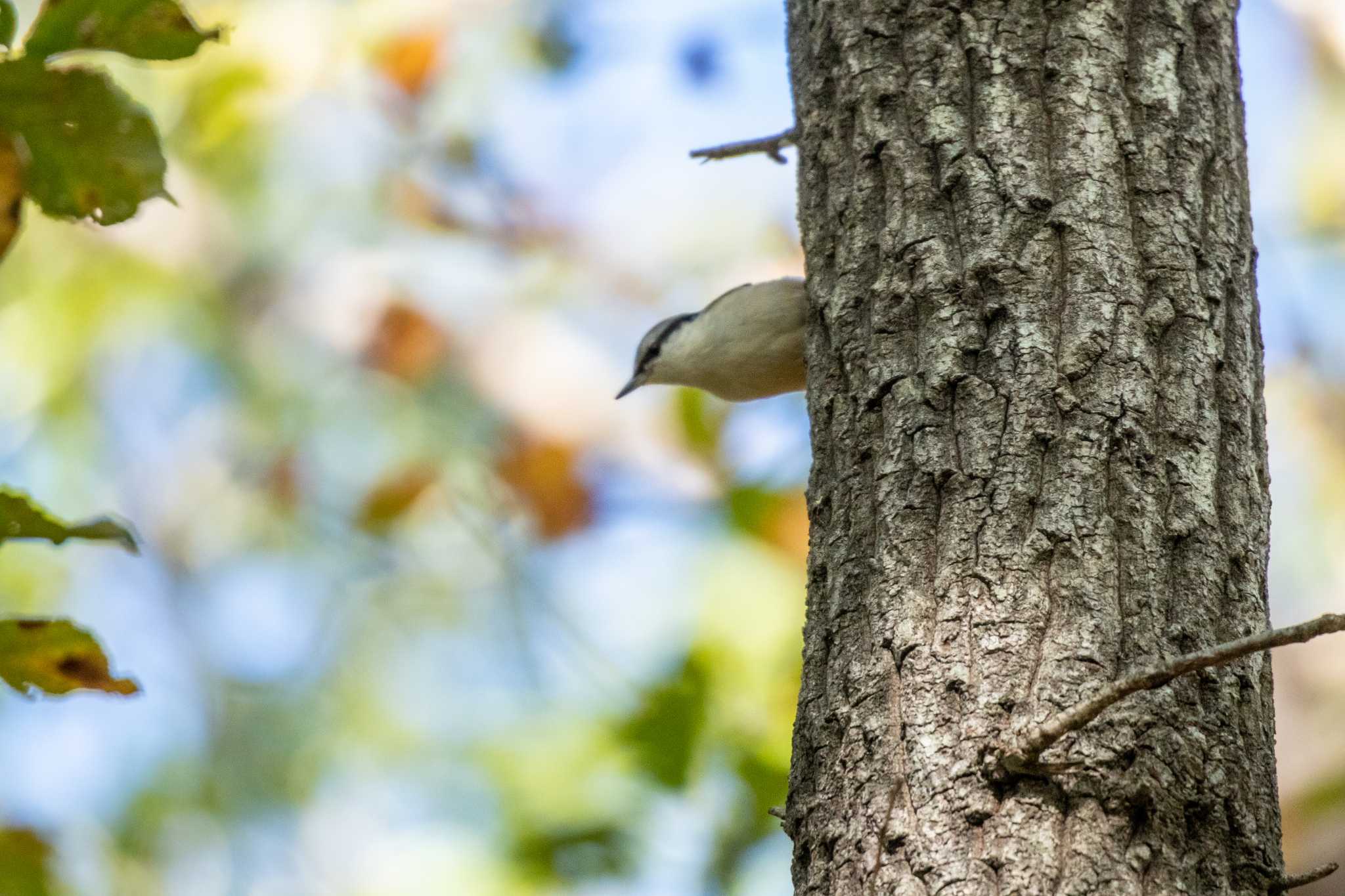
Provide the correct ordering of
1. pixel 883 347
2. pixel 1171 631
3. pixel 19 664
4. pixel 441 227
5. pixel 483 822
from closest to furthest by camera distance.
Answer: pixel 19 664, pixel 1171 631, pixel 883 347, pixel 483 822, pixel 441 227

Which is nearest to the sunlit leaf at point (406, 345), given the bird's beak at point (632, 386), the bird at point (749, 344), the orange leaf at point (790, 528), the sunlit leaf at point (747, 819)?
the orange leaf at point (790, 528)

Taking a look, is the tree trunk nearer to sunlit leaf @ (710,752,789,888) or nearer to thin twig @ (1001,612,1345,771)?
thin twig @ (1001,612,1345,771)

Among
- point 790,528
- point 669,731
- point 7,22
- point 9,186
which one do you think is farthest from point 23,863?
point 790,528

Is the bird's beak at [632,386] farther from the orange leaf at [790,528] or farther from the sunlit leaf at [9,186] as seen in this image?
the sunlit leaf at [9,186]

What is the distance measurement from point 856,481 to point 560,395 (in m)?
5.95

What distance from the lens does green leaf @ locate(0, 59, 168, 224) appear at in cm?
114

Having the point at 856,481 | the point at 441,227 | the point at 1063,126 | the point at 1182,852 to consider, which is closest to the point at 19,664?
the point at 856,481

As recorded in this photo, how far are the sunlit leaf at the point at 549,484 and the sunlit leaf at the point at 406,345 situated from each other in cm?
116

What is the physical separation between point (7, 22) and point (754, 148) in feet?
6.32

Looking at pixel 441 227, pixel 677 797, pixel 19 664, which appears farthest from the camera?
pixel 441 227

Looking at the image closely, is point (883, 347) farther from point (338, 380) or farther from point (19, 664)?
point (338, 380)

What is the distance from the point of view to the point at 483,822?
6.94 meters

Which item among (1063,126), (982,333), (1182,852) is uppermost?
(1063,126)

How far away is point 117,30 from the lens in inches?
43.3
